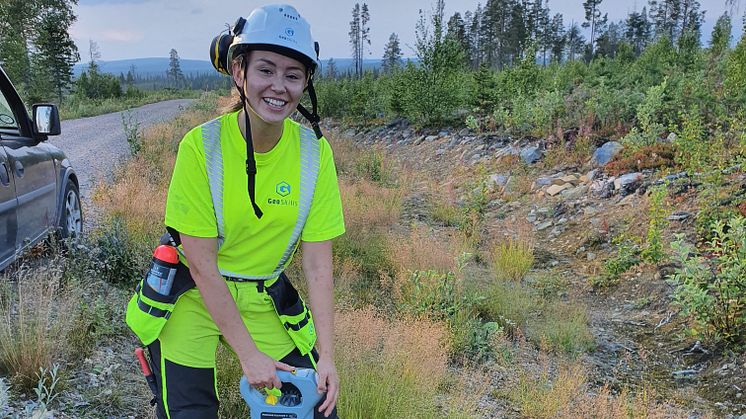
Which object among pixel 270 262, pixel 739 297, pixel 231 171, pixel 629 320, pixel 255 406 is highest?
pixel 231 171

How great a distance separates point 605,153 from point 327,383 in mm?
8797

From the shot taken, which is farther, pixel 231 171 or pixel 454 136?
pixel 454 136

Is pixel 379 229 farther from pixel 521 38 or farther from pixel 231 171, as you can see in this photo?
pixel 521 38

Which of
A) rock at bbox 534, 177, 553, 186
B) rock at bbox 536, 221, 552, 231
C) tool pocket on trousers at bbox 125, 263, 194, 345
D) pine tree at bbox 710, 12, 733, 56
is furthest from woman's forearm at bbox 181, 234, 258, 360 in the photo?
pine tree at bbox 710, 12, 733, 56

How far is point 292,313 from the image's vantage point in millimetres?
1978

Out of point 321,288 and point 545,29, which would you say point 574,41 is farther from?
point 321,288

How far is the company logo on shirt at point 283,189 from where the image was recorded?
1842 mm

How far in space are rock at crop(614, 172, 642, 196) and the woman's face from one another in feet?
24.5

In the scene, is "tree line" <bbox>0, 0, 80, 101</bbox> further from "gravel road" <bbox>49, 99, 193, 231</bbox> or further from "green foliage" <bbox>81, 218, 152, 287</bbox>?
"green foliage" <bbox>81, 218, 152, 287</bbox>

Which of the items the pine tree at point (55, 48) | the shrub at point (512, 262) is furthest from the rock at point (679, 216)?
the pine tree at point (55, 48)

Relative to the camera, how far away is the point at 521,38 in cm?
5181

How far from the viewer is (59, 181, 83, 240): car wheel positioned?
4.73 m

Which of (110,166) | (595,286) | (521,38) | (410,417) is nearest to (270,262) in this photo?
(410,417)

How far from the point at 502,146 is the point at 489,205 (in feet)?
9.09
